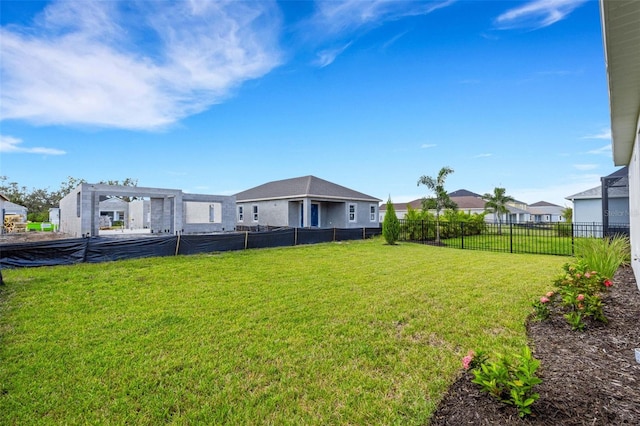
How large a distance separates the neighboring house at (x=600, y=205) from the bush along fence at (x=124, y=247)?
16575 millimetres

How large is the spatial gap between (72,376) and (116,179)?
2313 inches

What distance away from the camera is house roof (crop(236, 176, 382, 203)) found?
2106 centimetres

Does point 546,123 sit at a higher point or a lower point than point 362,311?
higher

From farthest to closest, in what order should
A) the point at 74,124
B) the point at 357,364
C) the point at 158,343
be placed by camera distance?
1. the point at 74,124
2. the point at 158,343
3. the point at 357,364

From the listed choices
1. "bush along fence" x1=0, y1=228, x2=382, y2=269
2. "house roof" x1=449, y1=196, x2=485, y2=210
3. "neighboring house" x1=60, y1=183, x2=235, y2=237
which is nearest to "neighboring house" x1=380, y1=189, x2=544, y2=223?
"house roof" x1=449, y1=196, x2=485, y2=210

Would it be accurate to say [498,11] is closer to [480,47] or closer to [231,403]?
[480,47]

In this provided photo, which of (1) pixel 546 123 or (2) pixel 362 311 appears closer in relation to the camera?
(2) pixel 362 311

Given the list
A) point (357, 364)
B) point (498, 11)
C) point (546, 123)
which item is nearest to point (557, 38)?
point (498, 11)

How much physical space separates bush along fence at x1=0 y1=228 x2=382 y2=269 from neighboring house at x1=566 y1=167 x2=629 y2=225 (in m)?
16.6

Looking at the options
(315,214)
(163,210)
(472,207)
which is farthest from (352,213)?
(472,207)

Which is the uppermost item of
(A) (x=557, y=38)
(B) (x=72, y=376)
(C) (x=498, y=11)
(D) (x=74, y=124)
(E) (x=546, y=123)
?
(D) (x=74, y=124)

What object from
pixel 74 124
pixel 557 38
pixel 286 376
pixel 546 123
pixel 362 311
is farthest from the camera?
pixel 74 124

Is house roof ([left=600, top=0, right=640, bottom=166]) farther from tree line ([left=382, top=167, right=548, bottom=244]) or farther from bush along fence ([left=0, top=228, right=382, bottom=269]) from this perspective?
bush along fence ([left=0, top=228, right=382, bottom=269])

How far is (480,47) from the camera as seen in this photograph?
1018cm
